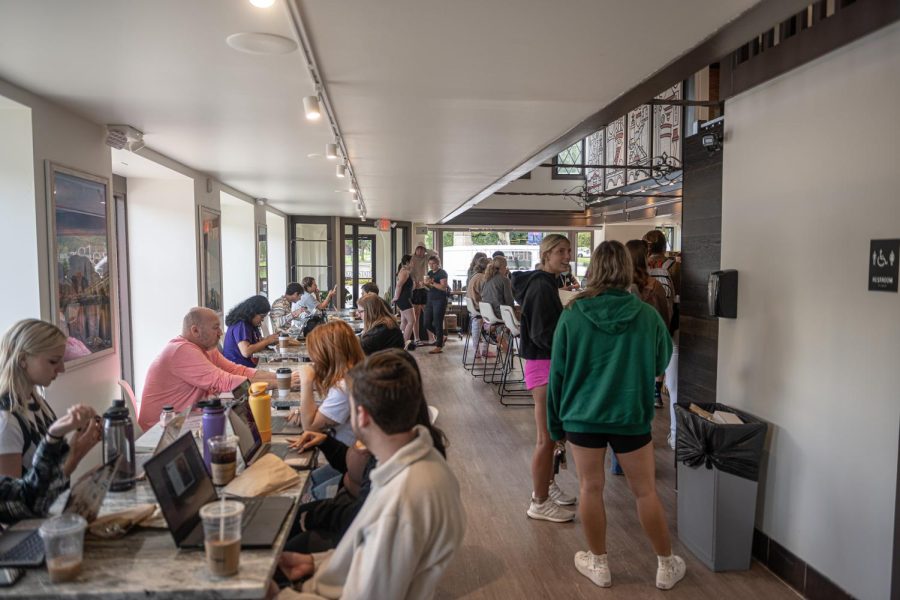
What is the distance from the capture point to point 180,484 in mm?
1737

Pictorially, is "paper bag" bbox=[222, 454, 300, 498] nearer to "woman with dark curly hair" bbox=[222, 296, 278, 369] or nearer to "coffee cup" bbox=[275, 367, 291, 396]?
"coffee cup" bbox=[275, 367, 291, 396]

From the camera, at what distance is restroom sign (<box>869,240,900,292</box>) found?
7.64 ft

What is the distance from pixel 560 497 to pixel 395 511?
2.62 m

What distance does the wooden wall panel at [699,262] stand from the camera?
11.9ft

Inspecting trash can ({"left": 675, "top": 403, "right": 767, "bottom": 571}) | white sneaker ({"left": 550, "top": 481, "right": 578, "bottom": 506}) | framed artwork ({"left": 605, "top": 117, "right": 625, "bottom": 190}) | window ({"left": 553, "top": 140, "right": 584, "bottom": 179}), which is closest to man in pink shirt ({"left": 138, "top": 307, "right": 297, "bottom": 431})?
white sneaker ({"left": 550, "top": 481, "right": 578, "bottom": 506})

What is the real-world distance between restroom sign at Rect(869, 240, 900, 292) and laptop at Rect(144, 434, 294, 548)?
7.53ft

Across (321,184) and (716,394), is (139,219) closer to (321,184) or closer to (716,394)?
(321,184)

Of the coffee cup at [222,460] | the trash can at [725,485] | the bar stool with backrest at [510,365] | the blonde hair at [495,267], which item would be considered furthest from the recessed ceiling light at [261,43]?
the blonde hair at [495,267]

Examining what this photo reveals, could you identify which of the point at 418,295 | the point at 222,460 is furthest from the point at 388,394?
the point at 418,295

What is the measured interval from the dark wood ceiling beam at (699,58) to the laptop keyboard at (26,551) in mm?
2822

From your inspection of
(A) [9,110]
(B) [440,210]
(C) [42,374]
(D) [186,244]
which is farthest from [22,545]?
(B) [440,210]

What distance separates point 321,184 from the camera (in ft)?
25.8

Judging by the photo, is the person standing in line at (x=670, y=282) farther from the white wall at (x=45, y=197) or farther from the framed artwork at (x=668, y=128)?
the framed artwork at (x=668, y=128)

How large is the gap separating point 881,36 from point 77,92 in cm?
381
